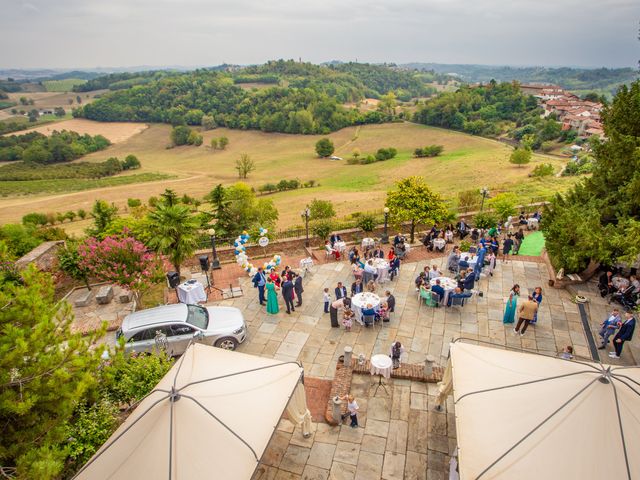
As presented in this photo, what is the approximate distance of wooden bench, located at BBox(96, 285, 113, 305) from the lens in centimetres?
1465

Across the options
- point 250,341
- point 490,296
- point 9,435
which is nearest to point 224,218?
point 250,341

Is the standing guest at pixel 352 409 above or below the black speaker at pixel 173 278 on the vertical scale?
above

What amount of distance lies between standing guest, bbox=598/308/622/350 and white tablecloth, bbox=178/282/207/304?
1280cm

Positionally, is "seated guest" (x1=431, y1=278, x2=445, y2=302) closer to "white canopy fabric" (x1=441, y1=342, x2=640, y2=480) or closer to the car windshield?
"white canopy fabric" (x1=441, y1=342, x2=640, y2=480)

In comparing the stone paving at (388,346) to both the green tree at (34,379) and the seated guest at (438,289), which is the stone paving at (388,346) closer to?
the seated guest at (438,289)

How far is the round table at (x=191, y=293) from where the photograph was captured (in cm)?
1380

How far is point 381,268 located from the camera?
1472cm

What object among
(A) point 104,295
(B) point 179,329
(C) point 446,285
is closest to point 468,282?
(C) point 446,285

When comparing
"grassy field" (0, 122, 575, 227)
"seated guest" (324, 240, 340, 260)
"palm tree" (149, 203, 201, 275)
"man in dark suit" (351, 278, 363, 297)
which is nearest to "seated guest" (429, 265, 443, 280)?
"man in dark suit" (351, 278, 363, 297)

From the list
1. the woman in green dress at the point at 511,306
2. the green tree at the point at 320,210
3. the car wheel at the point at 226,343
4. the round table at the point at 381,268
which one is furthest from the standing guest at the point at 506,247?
the green tree at the point at 320,210

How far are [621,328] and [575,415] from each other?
6.09 meters

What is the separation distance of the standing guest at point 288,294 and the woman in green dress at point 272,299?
13.2 inches

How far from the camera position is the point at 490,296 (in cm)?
1374

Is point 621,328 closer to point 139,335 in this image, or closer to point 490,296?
point 490,296
